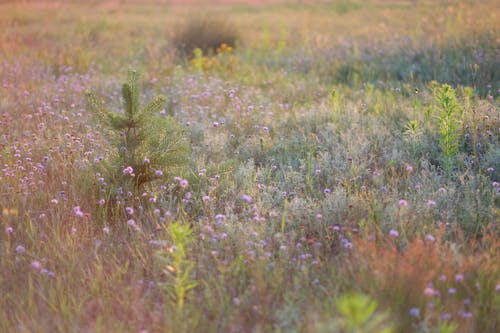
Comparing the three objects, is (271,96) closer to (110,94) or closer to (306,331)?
(110,94)

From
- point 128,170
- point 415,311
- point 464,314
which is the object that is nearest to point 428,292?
point 415,311

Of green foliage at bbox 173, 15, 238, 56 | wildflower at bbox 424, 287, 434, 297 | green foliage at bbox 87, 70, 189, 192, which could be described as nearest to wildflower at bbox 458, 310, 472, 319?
wildflower at bbox 424, 287, 434, 297

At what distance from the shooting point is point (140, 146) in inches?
147

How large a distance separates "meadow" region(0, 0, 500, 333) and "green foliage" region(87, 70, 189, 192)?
0.5 inches

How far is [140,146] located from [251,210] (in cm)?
106

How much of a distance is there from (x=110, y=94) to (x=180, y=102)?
3.71ft

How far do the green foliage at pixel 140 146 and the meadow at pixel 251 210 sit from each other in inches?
0.5

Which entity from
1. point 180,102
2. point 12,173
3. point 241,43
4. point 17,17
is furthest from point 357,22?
point 12,173

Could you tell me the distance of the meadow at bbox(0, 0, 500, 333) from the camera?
2523 millimetres

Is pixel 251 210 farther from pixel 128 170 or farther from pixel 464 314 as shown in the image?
pixel 464 314

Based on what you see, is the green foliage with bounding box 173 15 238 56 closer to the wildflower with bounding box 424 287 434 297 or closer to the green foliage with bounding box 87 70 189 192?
the green foliage with bounding box 87 70 189 192

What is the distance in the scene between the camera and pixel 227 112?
5.66m

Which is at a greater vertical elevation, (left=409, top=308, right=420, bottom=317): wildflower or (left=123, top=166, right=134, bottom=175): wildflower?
(left=123, top=166, right=134, bottom=175): wildflower

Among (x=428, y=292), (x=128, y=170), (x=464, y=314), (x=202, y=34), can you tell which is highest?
(x=202, y=34)
